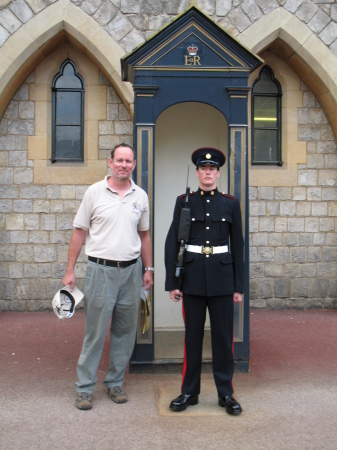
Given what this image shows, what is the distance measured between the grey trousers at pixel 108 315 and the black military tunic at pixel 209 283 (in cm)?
31

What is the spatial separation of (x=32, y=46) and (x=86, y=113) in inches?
41.1

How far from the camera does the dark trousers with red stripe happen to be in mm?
3891

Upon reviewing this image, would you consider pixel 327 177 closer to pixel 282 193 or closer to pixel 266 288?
pixel 282 193

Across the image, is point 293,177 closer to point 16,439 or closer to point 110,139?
point 110,139

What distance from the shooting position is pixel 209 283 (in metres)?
3.85

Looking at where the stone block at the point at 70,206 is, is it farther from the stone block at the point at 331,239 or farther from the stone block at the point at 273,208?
the stone block at the point at 331,239

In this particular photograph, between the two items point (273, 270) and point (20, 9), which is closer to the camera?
point (20, 9)

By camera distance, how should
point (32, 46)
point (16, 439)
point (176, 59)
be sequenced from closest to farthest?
point (16, 439), point (176, 59), point (32, 46)

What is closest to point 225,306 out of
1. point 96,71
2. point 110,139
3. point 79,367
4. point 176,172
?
point 79,367

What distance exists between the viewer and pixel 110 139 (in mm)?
7523

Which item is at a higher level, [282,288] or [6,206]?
[6,206]

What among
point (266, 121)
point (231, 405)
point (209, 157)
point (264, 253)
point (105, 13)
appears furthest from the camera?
point (266, 121)

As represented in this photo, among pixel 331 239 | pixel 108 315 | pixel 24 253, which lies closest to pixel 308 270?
pixel 331 239

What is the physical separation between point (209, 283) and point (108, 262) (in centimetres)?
70
